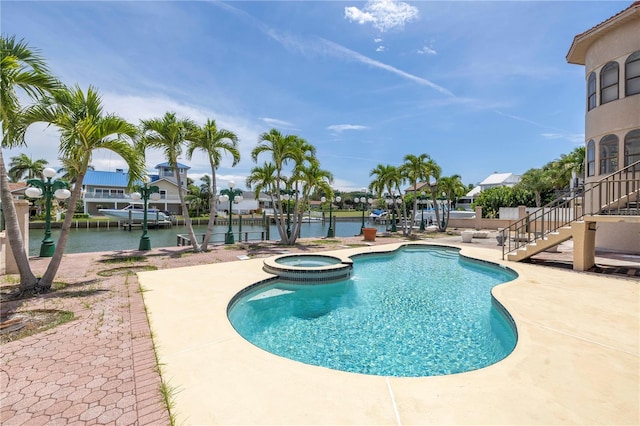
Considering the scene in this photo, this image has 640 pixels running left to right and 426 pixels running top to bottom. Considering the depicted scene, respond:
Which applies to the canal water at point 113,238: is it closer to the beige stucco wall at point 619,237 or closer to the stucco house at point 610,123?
the stucco house at point 610,123

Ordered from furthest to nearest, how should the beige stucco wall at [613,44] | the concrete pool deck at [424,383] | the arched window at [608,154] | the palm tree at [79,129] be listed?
the arched window at [608,154] → the beige stucco wall at [613,44] → the palm tree at [79,129] → the concrete pool deck at [424,383]

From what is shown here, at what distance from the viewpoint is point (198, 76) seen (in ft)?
44.9

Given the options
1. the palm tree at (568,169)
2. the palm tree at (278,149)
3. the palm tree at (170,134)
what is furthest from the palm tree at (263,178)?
the palm tree at (568,169)

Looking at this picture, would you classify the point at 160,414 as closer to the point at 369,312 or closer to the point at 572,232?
the point at 369,312

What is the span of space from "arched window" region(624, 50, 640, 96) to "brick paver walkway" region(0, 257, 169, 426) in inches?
729

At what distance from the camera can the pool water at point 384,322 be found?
461 cm

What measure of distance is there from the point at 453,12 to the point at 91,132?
1286 cm

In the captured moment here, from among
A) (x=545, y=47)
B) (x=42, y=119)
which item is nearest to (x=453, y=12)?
(x=545, y=47)

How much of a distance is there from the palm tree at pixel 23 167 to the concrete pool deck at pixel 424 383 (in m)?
55.1

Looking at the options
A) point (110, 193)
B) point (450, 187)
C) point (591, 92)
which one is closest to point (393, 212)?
point (450, 187)

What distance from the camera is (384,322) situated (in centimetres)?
616

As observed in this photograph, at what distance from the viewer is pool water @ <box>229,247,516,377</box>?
4.61 metres

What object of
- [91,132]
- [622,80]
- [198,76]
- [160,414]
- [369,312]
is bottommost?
[369,312]

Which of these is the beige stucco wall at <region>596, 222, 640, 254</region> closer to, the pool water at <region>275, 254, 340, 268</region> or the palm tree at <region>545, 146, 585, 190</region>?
the pool water at <region>275, 254, 340, 268</region>
